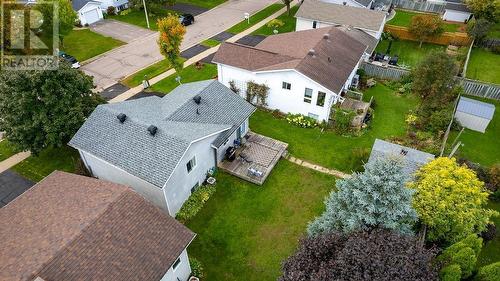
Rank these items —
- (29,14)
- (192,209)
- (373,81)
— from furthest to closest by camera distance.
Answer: (373,81) → (29,14) → (192,209)

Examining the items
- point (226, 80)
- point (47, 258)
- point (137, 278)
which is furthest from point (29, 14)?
point (137, 278)

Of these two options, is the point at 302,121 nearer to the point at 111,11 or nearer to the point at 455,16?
the point at 455,16

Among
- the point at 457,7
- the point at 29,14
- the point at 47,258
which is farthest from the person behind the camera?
Result: the point at 457,7

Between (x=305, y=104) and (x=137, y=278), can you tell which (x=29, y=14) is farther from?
(x=137, y=278)

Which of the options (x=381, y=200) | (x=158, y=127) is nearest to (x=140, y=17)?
(x=158, y=127)

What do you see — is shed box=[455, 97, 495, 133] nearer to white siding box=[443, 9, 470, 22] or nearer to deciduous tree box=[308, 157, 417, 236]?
deciduous tree box=[308, 157, 417, 236]

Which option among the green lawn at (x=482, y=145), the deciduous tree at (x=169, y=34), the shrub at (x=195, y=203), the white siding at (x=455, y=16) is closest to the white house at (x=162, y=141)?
the shrub at (x=195, y=203)

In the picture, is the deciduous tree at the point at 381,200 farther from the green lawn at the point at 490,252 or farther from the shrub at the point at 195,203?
the shrub at the point at 195,203
